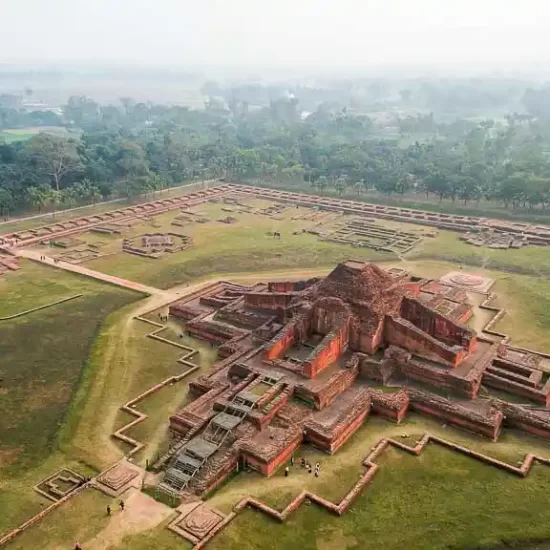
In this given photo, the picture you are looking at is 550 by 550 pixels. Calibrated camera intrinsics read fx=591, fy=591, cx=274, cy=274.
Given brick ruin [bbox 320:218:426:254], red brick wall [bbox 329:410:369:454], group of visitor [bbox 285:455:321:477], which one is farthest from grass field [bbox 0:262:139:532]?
brick ruin [bbox 320:218:426:254]

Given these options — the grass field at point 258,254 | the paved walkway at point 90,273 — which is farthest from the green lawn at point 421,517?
the grass field at point 258,254

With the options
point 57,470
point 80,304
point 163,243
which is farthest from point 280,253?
point 57,470

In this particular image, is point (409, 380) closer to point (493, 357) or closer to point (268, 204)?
point (493, 357)

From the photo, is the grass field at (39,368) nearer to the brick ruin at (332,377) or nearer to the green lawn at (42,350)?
the green lawn at (42,350)

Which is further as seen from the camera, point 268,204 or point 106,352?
point 268,204

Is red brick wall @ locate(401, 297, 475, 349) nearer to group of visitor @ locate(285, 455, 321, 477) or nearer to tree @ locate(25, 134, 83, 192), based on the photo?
group of visitor @ locate(285, 455, 321, 477)
